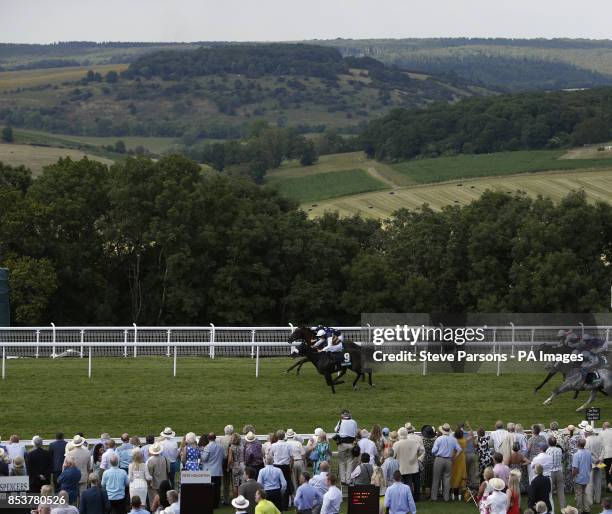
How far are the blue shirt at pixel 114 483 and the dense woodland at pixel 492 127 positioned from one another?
9907 cm

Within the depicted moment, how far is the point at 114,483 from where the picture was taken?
15.1 meters

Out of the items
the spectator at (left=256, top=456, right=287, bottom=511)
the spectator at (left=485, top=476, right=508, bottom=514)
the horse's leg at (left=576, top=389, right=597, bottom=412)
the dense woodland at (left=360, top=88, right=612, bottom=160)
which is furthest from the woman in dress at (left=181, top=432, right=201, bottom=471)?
the dense woodland at (left=360, top=88, right=612, bottom=160)

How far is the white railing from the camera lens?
78.7 feet

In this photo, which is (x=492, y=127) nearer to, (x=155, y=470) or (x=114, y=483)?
(x=155, y=470)

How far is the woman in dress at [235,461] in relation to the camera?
16781 millimetres

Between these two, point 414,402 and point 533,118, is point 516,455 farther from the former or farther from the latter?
point 533,118

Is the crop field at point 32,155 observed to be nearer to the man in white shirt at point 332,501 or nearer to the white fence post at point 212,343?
the white fence post at point 212,343

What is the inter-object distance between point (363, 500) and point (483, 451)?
11.1ft

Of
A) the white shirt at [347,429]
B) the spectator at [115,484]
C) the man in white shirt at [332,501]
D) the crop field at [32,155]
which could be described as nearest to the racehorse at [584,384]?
the white shirt at [347,429]

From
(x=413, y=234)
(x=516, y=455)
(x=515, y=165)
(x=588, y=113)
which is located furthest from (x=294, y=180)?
(x=516, y=455)

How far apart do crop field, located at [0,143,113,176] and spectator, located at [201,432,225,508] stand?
8691 centimetres

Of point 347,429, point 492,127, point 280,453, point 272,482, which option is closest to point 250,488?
point 272,482

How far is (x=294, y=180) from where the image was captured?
109 m

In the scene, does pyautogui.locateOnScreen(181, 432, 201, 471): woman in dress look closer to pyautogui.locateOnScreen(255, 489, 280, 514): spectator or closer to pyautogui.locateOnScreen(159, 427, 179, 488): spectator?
pyautogui.locateOnScreen(159, 427, 179, 488): spectator
